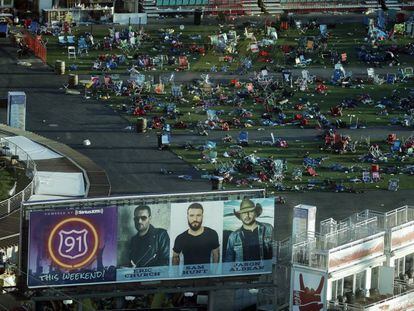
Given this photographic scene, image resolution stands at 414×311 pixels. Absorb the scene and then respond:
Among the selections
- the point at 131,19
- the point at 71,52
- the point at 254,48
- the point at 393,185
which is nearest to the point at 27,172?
the point at 393,185

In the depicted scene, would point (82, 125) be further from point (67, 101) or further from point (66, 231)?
point (66, 231)

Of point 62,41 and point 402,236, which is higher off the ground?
point 62,41

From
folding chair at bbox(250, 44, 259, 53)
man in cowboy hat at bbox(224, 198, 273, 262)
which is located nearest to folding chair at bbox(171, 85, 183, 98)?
folding chair at bbox(250, 44, 259, 53)

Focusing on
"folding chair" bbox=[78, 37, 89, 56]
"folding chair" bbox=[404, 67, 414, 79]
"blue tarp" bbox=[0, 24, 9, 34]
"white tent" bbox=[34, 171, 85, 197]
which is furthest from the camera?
"blue tarp" bbox=[0, 24, 9, 34]

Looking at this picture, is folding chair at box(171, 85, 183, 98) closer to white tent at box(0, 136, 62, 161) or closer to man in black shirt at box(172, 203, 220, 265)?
white tent at box(0, 136, 62, 161)

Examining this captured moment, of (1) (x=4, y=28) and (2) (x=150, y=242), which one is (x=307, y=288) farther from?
(1) (x=4, y=28)

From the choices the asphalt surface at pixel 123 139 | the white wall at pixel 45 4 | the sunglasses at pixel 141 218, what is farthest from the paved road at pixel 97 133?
the sunglasses at pixel 141 218

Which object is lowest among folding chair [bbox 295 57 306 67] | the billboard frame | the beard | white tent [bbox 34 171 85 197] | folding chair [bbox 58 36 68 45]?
white tent [bbox 34 171 85 197]
